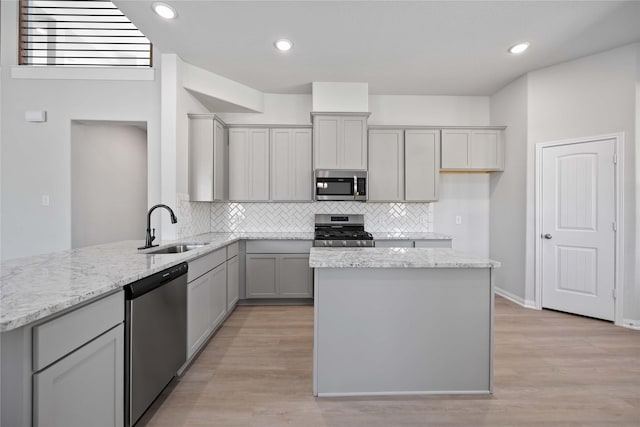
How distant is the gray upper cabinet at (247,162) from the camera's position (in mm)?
4141

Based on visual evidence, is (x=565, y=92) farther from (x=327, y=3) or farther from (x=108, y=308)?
(x=108, y=308)

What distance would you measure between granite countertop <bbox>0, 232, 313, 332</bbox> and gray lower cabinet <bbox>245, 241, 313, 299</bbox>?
148 cm

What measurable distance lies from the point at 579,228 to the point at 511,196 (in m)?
0.85

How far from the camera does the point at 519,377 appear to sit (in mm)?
2219

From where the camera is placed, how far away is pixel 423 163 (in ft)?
13.8

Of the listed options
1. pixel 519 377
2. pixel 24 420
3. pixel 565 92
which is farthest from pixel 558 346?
pixel 24 420

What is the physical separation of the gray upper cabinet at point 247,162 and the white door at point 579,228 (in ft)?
11.8

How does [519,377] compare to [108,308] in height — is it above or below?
below

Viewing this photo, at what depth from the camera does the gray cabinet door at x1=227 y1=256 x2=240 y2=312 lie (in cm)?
340

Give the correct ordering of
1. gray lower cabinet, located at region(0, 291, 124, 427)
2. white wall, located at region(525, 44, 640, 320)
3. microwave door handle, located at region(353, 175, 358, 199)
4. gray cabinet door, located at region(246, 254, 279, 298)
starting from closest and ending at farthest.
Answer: gray lower cabinet, located at region(0, 291, 124, 427) < white wall, located at region(525, 44, 640, 320) < gray cabinet door, located at region(246, 254, 279, 298) < microwave door handle, located at region(353, 175, 358, 199)

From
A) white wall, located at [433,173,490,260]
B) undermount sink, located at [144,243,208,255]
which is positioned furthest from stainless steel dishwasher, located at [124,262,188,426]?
white wall, located at [433,173,490,260]

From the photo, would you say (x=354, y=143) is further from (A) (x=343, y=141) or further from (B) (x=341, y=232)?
(B) (x=341, y=232)

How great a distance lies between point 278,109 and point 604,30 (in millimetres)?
3751

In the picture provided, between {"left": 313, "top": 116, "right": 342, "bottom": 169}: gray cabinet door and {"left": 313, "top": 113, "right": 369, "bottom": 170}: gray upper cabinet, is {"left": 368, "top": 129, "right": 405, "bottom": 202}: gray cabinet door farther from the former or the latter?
{"left": 313, "top": 116, "right": 342, "bottom": 169}: gray cabinet door
